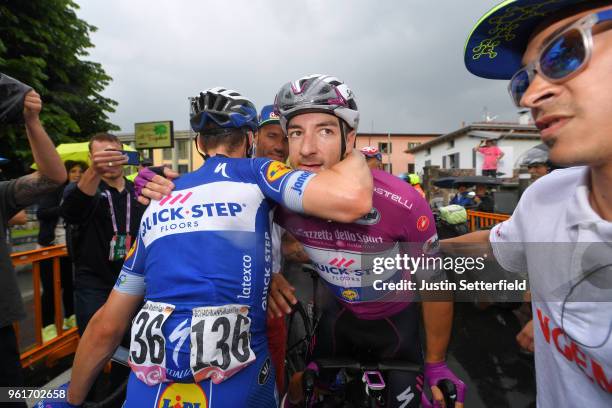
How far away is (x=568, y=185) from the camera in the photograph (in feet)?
4.88

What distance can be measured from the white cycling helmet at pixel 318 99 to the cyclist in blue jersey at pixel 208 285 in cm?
45

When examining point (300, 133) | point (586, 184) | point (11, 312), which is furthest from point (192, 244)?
point (11, 312)

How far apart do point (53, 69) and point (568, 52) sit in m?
19.5

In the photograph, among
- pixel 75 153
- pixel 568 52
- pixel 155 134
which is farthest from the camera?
pixel 155 134

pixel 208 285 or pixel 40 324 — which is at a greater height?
pixel 208 285

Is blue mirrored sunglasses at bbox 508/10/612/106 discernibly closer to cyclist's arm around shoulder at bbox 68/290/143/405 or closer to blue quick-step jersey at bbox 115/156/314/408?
blue quick-step jersey at bbox 115/156/314/408

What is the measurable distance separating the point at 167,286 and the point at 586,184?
1932mm

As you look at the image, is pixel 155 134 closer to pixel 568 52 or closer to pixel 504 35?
pixel 504 35

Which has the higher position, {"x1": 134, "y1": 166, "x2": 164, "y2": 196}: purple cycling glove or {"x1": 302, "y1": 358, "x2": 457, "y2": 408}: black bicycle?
{"x1": 134, "y1": 166, "x2": 164, "y2": 196}: purple cycling glove

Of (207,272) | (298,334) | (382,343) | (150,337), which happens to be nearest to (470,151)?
(298,334)

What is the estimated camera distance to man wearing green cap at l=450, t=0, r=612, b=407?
3.60ft

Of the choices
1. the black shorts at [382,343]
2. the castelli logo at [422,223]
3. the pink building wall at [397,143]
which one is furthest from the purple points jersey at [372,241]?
the pink building wall at [397,143]

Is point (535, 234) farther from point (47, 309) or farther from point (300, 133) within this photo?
point (47, 309)

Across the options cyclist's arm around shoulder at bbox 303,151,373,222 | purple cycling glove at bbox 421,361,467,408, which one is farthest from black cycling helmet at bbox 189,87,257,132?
purple cycling glove at bbox 421,361,467,408
